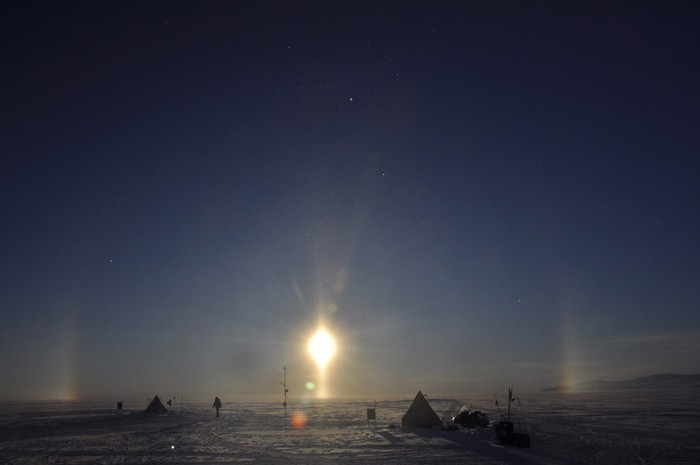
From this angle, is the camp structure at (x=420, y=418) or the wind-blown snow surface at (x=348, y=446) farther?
the camp structure at (x=420, y=418)

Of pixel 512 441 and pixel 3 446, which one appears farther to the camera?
pixel 3 446

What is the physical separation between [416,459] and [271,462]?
6.74 metres

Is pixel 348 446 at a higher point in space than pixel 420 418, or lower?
higher

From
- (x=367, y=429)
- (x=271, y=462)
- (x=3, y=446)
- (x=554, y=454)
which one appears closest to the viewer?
(x=271, y=462)

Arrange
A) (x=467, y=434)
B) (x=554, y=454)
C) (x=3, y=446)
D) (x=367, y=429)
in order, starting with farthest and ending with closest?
(x=367, y=429)
(x=467, y=434)
(x=3, y=446)
(x=554, y=454)

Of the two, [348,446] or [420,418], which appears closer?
[348,446]

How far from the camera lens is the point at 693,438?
31328 mm

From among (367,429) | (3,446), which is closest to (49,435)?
(3,446)

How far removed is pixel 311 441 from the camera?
30.2 meters

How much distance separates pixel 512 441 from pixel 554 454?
141 inches

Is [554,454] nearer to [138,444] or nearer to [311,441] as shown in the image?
[311,441]

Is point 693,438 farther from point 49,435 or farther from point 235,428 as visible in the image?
point 49,435

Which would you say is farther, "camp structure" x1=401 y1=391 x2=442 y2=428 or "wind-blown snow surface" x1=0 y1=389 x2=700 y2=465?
"camp structure" x1=401 y1=391 x2=442 y2=428

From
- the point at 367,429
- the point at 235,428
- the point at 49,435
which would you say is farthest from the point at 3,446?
the point at 367,429
